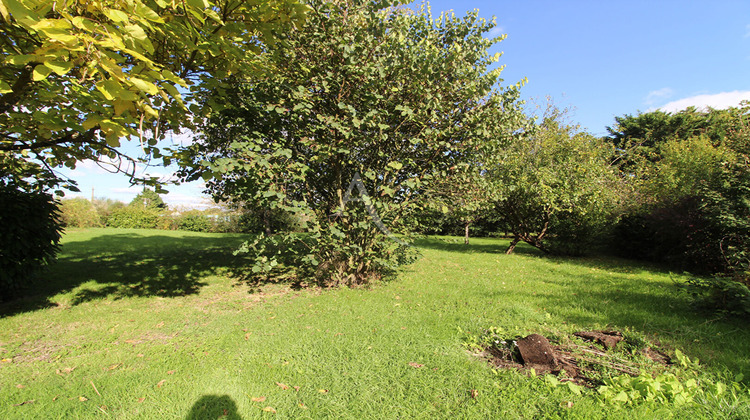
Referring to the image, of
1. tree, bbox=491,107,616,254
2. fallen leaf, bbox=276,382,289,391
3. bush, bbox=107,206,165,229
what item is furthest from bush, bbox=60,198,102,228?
tree, bbox=491,107,616,254

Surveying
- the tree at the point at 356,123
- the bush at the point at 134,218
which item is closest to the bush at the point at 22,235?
the tree at the point at 356,123

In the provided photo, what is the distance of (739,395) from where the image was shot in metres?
2.49

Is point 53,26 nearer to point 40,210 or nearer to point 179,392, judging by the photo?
point 179,392

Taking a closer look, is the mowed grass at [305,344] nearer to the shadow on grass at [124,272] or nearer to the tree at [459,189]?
the shadow on grass at [124,272]

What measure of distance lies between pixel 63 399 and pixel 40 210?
13.6ft

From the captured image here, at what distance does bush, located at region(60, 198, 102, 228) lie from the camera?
59.6 ft

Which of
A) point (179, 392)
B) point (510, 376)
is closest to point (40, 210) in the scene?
point (179, 392)

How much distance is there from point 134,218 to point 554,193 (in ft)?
80.8

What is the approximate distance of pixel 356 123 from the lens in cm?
474

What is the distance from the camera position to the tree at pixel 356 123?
16.4 ft

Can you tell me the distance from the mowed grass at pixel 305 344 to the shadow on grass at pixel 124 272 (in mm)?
58

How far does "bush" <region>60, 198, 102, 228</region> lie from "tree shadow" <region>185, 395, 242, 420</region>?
2186 centimetres

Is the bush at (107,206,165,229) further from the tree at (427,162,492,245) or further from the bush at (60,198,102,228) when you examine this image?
the tree at (427,162,492,245)

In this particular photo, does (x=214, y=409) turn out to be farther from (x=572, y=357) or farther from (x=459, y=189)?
(x=459, y=189)
